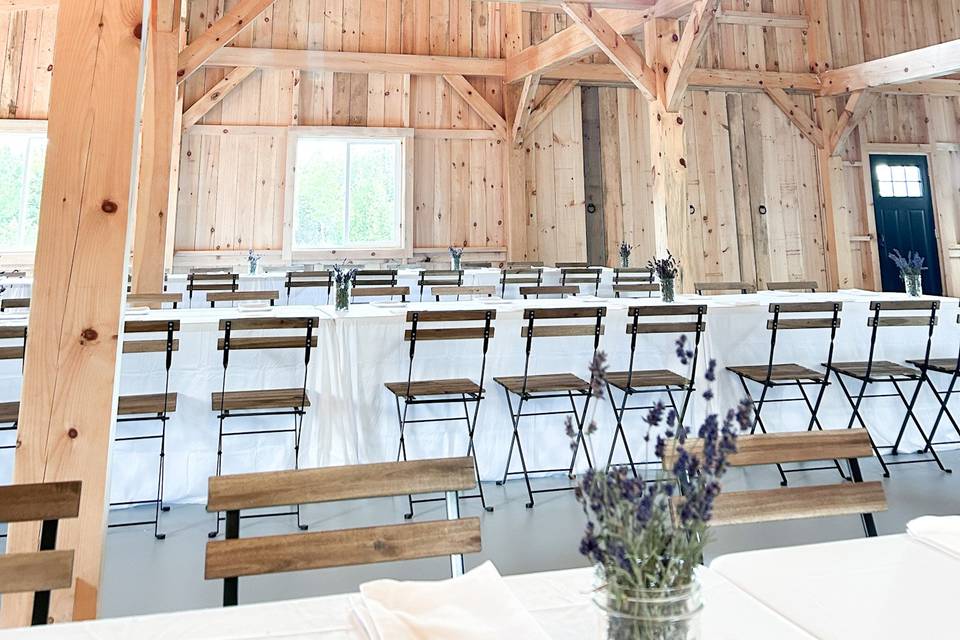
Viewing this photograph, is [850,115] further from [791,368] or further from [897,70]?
[791,368]

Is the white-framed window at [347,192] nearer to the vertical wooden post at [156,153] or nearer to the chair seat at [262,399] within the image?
the vertical wooden post at [156,153]

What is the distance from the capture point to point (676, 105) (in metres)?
5.48

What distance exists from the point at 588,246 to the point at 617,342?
5.10 metres

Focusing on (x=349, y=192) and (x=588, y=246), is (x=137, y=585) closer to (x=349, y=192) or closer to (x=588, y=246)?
(x=349, y=192)

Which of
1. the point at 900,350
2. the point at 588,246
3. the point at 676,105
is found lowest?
the point at 900,350

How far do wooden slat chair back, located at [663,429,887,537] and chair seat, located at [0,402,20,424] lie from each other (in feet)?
9.06

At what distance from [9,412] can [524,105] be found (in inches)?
269

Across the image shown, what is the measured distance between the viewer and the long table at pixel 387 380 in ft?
9.98

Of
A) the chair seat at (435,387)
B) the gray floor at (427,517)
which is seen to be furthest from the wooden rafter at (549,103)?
the gray floor at (427,517)

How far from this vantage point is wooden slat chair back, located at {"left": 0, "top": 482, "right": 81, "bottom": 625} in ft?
3.26

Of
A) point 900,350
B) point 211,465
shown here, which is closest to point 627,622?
point 211,465

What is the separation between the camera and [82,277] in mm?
1602

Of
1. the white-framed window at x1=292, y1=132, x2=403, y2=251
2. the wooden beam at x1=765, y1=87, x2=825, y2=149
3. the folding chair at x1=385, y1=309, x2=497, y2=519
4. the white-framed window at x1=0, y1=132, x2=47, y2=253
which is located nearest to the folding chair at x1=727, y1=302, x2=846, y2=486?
the folding chair at x1=385, y1=309, x2=497, y2=519

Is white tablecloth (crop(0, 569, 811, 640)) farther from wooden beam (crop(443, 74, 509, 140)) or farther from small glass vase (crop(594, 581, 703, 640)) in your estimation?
wooden beam (crop(443, 74, 509, 140))
